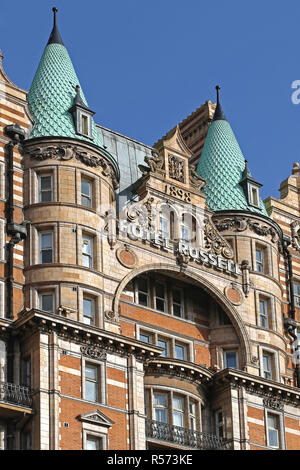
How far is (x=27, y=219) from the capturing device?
71125mm

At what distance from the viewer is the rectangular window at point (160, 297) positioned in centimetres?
7519

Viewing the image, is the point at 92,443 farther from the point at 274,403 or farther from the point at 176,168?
the point at 176,168

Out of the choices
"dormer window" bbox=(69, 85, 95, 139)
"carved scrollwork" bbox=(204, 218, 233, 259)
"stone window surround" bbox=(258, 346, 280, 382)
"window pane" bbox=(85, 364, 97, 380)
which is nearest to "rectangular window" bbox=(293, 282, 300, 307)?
"stone window surround" bbox=(258, 346, 280, 382)

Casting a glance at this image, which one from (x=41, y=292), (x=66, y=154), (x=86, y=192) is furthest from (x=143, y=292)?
(x=66, y=154)

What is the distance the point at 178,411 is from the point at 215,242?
10.7m

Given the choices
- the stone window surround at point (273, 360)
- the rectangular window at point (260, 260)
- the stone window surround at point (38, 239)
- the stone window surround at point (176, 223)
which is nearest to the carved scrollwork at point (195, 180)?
the stone window surround at point (176, 223)

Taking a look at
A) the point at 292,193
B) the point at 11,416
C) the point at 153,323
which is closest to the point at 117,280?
the point at 153,323

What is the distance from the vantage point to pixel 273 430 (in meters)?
74.0

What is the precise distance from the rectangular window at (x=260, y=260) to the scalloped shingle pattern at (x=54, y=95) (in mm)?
11420

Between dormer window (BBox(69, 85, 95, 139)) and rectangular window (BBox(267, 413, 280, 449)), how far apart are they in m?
17.7

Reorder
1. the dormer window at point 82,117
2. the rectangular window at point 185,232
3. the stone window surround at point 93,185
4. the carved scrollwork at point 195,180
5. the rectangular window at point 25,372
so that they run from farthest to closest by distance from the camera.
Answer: the carved scrollwork at point 195,180
the rectangular window at point 185,232
the dormer window at point 82,117
the stone window surround at point 93,185
the rectangular window at point 25,372

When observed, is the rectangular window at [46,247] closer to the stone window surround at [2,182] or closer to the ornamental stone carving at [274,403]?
the stone window surround at [2,182]

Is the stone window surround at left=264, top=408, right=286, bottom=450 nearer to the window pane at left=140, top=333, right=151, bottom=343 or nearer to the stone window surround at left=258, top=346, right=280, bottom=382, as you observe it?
the stone window surround at left=258, top=346, right=280, bottom=382

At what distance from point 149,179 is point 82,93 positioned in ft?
19.7
